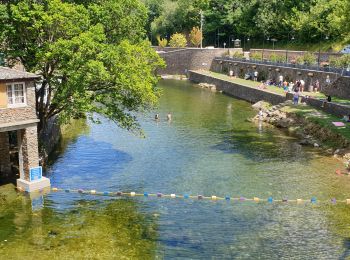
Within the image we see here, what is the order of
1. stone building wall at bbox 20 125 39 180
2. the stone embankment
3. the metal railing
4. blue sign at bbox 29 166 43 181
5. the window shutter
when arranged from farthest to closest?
1. the metal railing
2. the stone embankment
3. blue sign at bbox 29 166 43 181
4. stone building wall at bbox 20 125 39 180
5. the window shutter

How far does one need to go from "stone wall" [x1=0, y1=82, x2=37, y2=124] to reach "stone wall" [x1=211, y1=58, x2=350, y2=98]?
1567 inches

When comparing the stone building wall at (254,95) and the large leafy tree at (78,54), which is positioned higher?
the large leafy tree at (78,54)

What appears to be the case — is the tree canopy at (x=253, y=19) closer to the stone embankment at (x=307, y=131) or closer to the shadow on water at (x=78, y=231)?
the stone embankment at (x=307, y=131)

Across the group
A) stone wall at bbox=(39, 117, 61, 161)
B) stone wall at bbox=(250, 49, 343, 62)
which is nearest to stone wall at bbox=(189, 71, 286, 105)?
stone wall at bbox=(250, 49, 343, 62)

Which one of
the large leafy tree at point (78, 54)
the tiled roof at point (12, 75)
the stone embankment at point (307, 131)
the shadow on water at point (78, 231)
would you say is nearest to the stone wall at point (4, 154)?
the large leafy tree at point (78, 54)

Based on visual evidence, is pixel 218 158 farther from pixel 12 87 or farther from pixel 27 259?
pixel 27 259

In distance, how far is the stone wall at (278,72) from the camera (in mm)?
59059

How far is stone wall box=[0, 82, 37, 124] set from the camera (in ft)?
95.3

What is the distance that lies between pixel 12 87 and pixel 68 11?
670 centimetres

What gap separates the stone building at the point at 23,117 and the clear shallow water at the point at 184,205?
75.8 inches

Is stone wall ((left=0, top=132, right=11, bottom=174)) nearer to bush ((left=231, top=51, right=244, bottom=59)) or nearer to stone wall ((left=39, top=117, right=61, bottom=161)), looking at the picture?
stone wall ((left=39, top=117, right=61, bottom=161))

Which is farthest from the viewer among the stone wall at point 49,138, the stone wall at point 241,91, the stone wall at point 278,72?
the stone wall at point 241,91

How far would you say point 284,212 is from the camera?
28172mm

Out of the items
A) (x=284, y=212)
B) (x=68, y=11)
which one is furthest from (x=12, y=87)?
(x=284, y=212)
